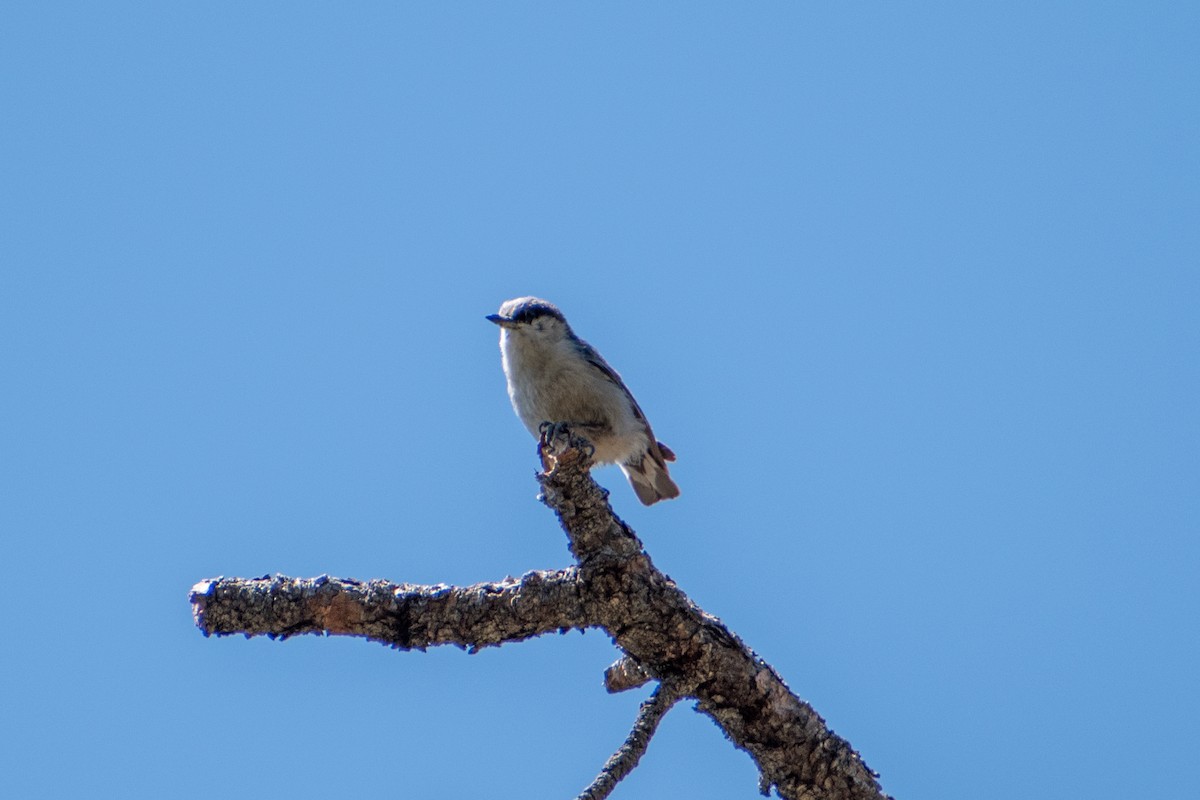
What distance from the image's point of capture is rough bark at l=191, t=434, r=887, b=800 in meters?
4.07

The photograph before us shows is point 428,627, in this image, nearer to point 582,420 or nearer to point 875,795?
point 875,795

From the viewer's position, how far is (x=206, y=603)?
3979mm

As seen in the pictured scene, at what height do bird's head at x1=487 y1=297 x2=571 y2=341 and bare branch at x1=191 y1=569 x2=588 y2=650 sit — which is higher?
bird's head at x1=487 y1=297 x2=571 y2=341

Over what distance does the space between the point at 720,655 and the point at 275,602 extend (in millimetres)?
1511

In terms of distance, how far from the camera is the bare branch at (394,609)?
13.1 feet

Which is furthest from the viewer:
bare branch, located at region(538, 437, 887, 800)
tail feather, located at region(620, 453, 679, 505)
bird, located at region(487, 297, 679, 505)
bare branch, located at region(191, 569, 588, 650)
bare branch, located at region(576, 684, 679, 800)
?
tail feather, located at region(620, 453, 679, 505)

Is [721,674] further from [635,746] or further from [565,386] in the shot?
[565,386]

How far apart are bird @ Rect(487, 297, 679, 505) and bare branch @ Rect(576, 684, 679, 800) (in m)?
2.45

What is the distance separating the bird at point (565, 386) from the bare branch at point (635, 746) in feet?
8.05

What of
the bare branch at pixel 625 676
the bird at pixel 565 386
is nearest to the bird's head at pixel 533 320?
the bird at pixel 565 386

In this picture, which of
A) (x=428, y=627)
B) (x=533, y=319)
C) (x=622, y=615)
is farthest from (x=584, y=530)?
(x=533, y=319)

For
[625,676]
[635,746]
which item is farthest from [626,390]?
[635,746]

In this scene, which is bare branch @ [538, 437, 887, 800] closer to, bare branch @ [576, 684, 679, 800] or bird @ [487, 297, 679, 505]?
bare branch @ [576, 684, 679, 800]

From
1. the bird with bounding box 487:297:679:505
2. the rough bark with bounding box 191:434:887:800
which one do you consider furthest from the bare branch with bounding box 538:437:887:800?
the bird with bounding box 487:297:679:505
